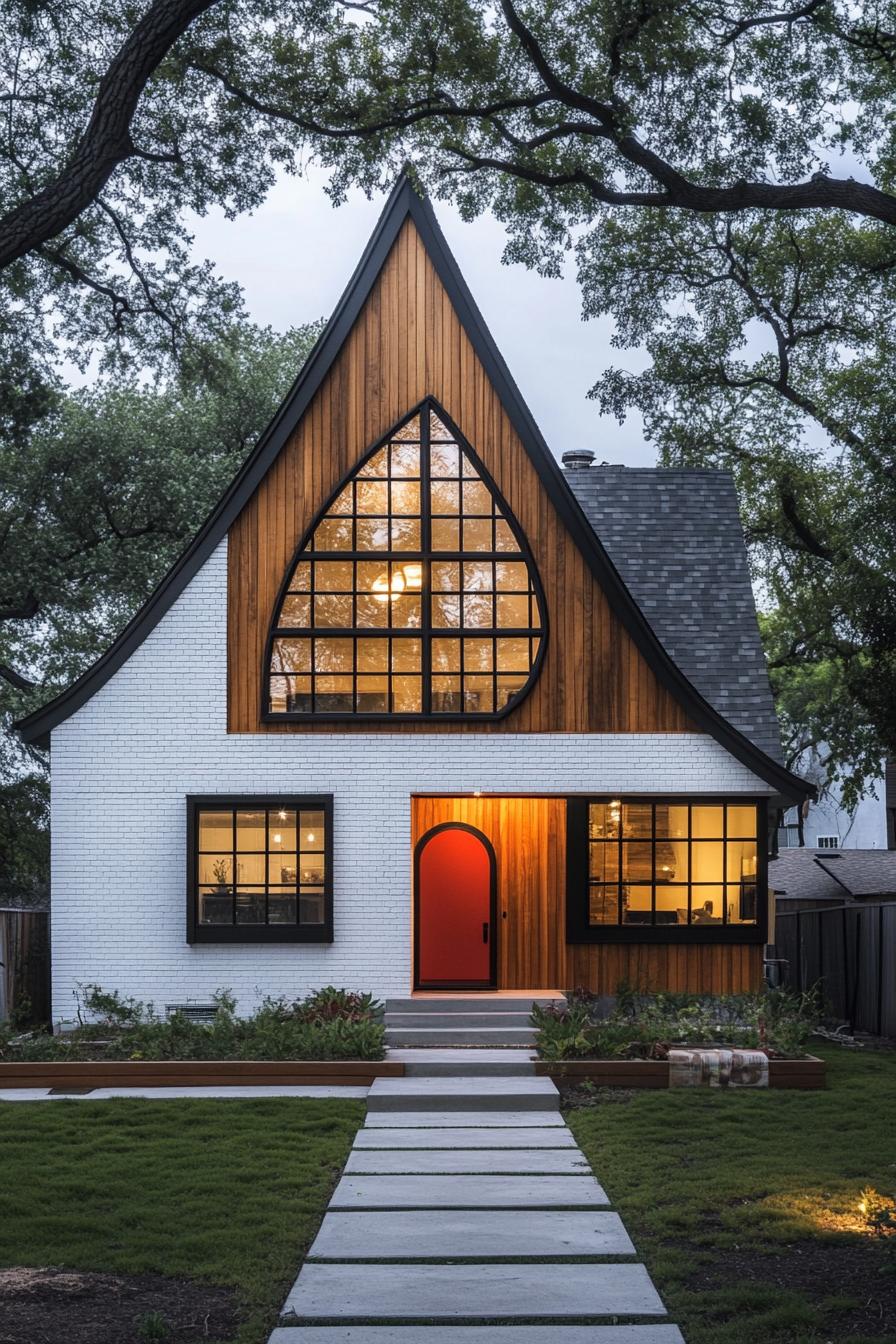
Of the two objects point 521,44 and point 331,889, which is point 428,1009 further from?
point 521,44

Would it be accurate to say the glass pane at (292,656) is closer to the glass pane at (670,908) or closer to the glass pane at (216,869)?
the glass pane at (216,869)

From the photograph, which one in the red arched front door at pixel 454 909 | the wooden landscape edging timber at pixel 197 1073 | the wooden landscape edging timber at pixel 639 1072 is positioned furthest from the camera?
the red arched front door at pixel 454 909

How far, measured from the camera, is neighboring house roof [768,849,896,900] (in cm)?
2434

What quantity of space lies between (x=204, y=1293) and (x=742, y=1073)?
24.7 ft

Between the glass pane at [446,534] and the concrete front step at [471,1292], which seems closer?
the concrete front step at [471,1292]

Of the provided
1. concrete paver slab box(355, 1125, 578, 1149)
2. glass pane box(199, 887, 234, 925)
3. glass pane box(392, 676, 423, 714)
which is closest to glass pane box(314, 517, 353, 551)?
glass pane box(392, 676, 423, 714)

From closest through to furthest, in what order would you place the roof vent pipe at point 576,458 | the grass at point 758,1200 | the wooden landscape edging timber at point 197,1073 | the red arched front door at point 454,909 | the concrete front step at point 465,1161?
the grass at point 758,1200
the concrete front step at point 465,1161
the wooden landscape edging timber at point 197,1073
the red arched front door at point 454,909
the roof vent pipe at point 576,458

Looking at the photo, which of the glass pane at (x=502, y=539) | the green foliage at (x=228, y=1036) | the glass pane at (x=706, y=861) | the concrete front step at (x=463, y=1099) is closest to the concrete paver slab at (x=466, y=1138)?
the concrete front step at (x=463, y=1099)

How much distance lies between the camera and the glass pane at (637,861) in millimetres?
16703

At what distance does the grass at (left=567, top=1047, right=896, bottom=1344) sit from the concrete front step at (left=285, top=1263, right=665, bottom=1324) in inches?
8.3

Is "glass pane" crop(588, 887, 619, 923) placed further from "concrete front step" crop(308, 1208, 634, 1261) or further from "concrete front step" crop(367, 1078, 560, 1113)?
"concrete front step" crop(308, 1208, 634, 1261)

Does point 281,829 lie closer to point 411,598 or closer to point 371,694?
point 371,694

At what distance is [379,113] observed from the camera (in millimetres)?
13234

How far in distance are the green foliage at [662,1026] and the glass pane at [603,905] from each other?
2.93ft
